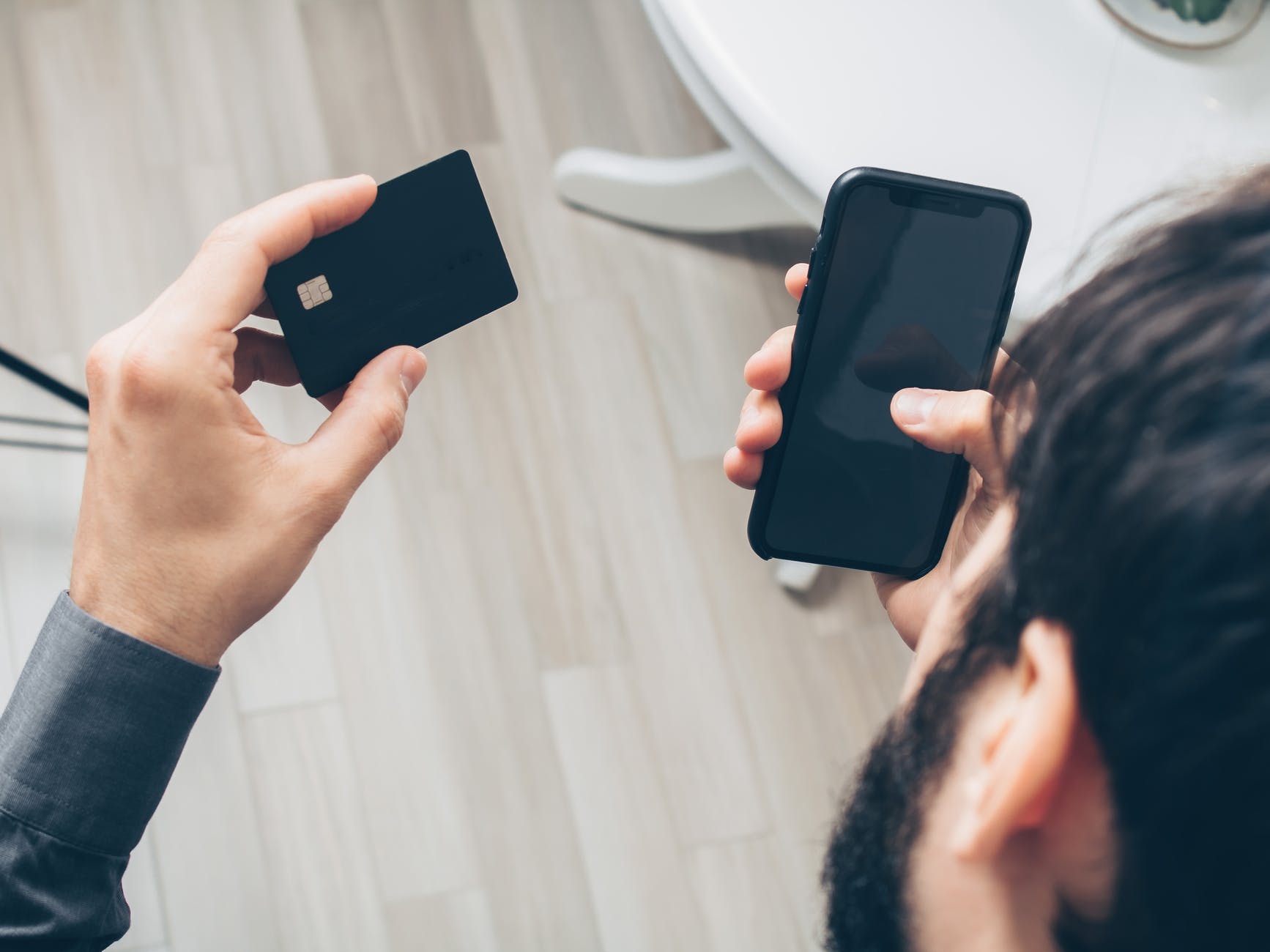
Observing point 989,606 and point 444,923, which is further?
point 444,923

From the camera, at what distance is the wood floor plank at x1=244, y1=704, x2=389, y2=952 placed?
105cm

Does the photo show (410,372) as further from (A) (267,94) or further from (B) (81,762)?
(A) (267,94)

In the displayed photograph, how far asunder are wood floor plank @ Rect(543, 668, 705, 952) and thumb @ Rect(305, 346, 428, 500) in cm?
61

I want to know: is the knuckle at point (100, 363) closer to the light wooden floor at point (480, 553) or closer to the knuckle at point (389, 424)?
the knuckle at point (389, 424)

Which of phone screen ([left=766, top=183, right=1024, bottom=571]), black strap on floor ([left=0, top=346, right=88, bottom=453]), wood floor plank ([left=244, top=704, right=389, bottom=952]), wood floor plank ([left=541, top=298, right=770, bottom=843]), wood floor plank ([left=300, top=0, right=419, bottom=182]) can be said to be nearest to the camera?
phone screen ([left=766, top=183, right=1024, bottom=571])

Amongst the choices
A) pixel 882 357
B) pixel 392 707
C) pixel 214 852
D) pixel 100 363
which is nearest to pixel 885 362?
pixel 882 357

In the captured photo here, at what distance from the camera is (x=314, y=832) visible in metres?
1.07

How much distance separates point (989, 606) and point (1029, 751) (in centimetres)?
8

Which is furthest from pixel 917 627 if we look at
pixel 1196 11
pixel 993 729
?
pixel 1196 11

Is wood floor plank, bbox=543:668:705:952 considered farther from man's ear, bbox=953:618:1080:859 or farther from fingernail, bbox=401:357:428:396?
man's ear, bbox=953:618:1080:859

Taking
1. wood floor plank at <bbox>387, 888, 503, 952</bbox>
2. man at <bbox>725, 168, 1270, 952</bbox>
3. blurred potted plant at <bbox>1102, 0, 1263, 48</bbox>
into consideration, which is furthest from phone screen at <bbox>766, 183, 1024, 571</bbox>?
wood floor plank at <bbox>387, 888, 503, 952</bbox>

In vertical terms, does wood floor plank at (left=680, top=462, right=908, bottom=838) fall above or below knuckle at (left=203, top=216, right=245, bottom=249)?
below

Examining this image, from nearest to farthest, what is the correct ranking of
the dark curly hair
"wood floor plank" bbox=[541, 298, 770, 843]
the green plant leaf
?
the dark curly hair
the green plant leaf
"wood floor plank" bbox=[541, 298, 770, 843]

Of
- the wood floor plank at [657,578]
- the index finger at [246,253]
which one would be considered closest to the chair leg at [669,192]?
the wood floor plank at [657,578]
